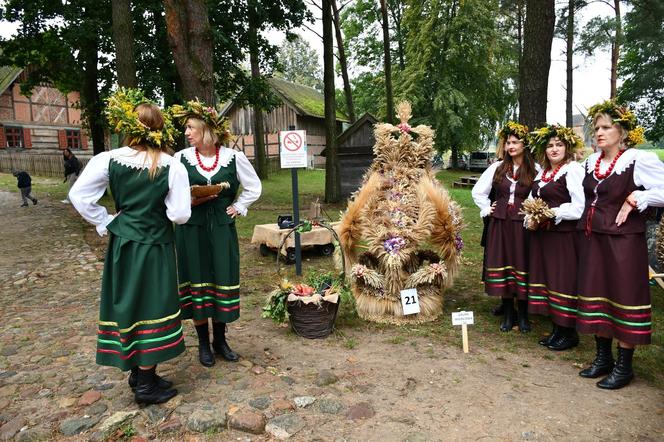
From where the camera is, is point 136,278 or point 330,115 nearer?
point 136,278

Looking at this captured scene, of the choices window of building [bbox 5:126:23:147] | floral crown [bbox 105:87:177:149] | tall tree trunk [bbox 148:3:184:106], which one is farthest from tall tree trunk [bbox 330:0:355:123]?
window of building [bbox 5:126:23:147]

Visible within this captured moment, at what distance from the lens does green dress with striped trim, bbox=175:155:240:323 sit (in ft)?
12.1

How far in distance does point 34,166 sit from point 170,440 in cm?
2699

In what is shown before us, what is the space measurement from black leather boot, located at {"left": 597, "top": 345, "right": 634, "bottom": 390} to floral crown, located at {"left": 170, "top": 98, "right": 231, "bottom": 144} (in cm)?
331

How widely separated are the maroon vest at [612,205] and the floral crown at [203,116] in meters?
2.79

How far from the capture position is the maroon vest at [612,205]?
335 cm

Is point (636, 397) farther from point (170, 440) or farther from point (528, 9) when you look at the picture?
point (528, 9)

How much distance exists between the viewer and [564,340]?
13.8 ft

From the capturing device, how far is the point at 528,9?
22.8 feet

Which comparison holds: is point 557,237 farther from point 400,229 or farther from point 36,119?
point 36,119

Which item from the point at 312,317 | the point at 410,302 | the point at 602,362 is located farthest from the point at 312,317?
the point at 602,362

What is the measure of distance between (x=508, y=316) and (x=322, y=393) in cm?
218

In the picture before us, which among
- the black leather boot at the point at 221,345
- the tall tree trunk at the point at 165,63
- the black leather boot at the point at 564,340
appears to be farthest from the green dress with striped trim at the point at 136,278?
the tall tree trunk at the point at 165,63

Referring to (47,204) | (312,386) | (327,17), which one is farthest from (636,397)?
(47,204)
